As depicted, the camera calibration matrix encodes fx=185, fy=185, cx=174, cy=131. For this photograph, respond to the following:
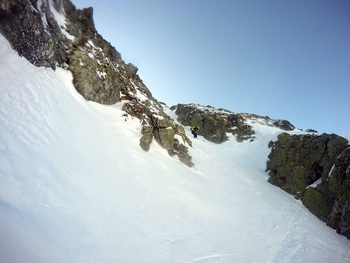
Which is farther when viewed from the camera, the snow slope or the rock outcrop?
the rock outcrop

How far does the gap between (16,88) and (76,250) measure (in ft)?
27.8

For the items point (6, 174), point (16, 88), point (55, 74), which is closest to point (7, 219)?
point (6, 174)

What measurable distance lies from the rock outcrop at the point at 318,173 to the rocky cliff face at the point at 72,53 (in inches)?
439

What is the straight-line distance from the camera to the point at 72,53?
16312 millimetres

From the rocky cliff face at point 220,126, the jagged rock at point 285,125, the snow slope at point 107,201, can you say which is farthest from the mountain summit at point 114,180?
the jagged rock at point 285,125

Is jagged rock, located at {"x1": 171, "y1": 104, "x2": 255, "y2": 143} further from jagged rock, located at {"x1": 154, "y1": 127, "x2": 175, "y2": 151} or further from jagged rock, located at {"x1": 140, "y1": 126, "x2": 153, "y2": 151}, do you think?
jagged rock, located at {"x1": 140, "y1": 126, "x2": 153, "y2": 151}

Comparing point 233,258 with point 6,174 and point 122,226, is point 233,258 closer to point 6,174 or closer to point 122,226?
point 122,226

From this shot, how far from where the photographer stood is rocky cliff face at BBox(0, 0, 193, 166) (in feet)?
38.2

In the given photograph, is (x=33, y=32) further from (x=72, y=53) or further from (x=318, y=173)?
(x=318, y=173)

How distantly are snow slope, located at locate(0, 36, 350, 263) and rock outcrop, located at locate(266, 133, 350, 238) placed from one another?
138 cm

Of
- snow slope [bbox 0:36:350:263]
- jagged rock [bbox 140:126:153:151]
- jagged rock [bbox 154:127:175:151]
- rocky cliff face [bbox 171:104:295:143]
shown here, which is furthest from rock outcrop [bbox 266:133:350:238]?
jagged rock [bbox 140:126:153:151]

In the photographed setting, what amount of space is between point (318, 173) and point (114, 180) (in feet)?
63.1

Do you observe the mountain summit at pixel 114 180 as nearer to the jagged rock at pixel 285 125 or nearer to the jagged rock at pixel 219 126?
the jagged rock at pixel 219 126

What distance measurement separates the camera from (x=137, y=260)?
224 inches
